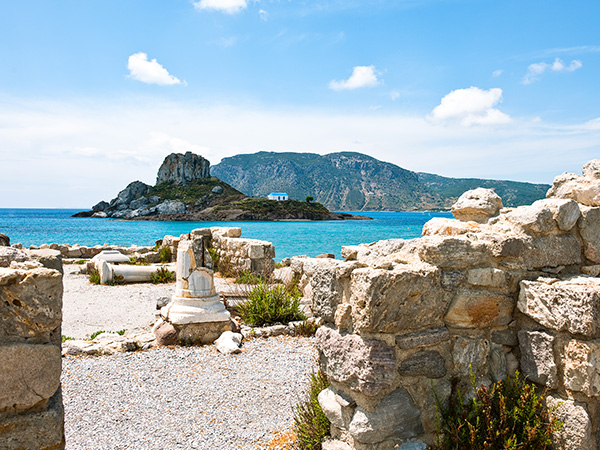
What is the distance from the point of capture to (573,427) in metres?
2.85

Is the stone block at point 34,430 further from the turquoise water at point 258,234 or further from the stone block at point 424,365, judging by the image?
the turquoise water at point 258,234

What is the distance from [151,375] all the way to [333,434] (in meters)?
3.08

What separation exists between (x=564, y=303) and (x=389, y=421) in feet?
4.64

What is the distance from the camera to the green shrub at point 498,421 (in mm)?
2828

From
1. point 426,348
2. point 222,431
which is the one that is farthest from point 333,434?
point 222,431

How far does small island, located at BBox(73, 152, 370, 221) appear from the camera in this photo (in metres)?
70.4

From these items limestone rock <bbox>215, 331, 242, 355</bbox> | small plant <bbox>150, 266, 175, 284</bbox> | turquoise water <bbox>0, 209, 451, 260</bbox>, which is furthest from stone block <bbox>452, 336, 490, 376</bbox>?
turquoise water <bbox>0, 209, 451, 260</bbox>

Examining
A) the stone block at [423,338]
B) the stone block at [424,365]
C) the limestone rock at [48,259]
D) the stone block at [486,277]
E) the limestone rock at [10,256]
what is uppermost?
the limestone rock at [10,256]

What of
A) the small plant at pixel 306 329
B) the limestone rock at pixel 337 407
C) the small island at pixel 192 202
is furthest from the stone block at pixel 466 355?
the small island at pixel 192 202

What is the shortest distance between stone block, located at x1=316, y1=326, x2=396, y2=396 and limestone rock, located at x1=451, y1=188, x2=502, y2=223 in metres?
1.87

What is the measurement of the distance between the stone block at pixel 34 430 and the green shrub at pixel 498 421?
2.30m

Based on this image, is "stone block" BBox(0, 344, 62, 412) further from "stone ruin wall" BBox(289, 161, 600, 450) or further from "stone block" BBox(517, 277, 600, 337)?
"stone block" BBox(517, 277, 600, 337)

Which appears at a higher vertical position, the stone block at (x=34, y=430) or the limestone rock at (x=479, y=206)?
the limestone rock at (x=479, y=206)

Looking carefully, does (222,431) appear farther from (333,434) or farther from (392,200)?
(392,200)
